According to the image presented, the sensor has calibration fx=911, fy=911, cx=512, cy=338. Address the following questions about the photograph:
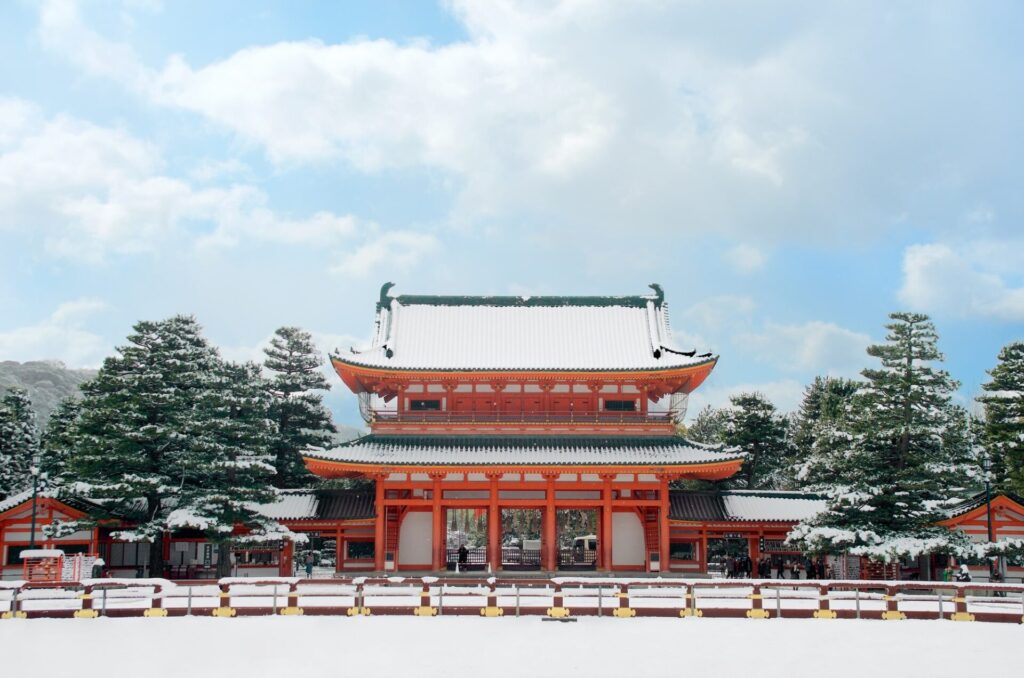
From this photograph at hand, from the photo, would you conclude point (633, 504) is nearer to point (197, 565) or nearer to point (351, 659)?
point (197, 565)

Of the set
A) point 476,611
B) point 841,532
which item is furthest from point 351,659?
point 841,532

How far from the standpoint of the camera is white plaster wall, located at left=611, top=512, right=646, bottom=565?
42375 millimetres

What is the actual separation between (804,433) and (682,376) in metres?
21.1

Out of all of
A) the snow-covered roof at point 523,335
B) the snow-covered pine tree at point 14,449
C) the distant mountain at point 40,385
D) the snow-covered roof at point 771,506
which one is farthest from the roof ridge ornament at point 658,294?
the distant mountain at point 40,385

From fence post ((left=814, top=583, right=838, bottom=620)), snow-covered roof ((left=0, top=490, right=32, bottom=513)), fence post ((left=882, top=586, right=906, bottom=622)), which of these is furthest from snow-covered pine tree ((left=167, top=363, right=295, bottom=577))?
fence post ((left=882, top=586, right=906, bottom=622))

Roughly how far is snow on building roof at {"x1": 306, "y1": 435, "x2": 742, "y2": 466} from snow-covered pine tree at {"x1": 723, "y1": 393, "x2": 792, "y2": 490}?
19.4 metres

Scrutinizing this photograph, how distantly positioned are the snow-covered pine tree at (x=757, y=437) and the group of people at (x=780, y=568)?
46.0 feet

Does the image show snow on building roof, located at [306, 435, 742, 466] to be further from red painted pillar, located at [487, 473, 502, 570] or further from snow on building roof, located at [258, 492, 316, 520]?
snow on building roof, located at [258, 492, 316, 520]

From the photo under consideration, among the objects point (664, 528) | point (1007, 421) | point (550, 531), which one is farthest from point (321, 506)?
point (1007, 421)

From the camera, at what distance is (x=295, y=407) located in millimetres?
51406

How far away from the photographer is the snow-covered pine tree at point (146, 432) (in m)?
38.9

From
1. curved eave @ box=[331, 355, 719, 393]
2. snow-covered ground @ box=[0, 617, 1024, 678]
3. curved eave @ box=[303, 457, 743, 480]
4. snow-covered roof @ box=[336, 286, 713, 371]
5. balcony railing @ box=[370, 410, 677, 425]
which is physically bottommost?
snow-covered ground @ box=[0, 617, 1024, 678]

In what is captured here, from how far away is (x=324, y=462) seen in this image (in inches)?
Result: 1583

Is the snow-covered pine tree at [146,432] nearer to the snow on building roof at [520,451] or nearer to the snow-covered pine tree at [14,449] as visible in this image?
the snow on building roof at [520,451]
